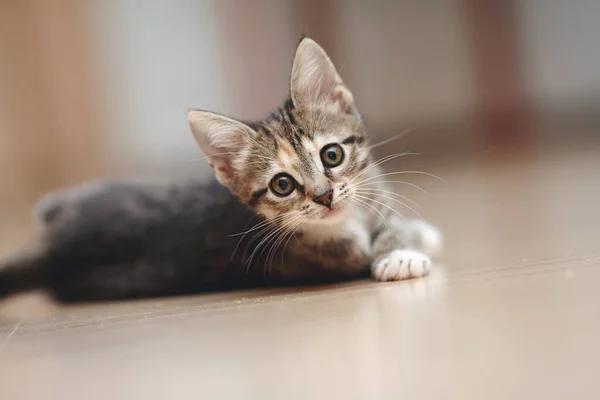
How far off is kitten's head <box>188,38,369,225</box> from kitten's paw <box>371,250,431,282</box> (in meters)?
0.15

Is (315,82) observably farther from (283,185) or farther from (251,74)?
(251,74)

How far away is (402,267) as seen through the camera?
1.35 meters

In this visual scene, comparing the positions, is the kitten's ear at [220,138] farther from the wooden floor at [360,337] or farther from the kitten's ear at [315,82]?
the wooden floor at [360,337]

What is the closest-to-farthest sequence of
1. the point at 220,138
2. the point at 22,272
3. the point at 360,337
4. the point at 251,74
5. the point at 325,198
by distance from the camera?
the point at 360,337
the point at 325,198
the point at 220,138
the point at 22,272
the point at 251,74

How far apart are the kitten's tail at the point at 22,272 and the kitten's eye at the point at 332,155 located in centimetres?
86

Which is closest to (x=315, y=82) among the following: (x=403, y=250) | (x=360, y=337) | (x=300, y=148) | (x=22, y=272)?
(x=300, y=148)

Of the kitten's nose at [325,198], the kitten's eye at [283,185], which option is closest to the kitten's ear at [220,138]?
the kitten's eye at [283,185]

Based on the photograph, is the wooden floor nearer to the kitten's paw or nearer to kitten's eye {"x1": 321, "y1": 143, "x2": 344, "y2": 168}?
the kitten's paw

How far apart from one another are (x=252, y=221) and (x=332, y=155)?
0.96ft

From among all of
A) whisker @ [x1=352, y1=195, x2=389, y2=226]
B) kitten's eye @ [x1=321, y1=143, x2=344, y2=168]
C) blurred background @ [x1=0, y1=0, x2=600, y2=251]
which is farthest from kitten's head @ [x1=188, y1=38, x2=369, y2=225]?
blurred background @ [x1=0, y1=0, x2=600, y2=251]

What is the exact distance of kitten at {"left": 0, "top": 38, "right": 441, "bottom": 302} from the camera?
1374 millimetres

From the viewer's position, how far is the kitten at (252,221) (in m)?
1.37

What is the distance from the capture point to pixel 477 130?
3461 millimetres

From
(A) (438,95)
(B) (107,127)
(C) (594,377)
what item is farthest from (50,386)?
(A) (438,95)
